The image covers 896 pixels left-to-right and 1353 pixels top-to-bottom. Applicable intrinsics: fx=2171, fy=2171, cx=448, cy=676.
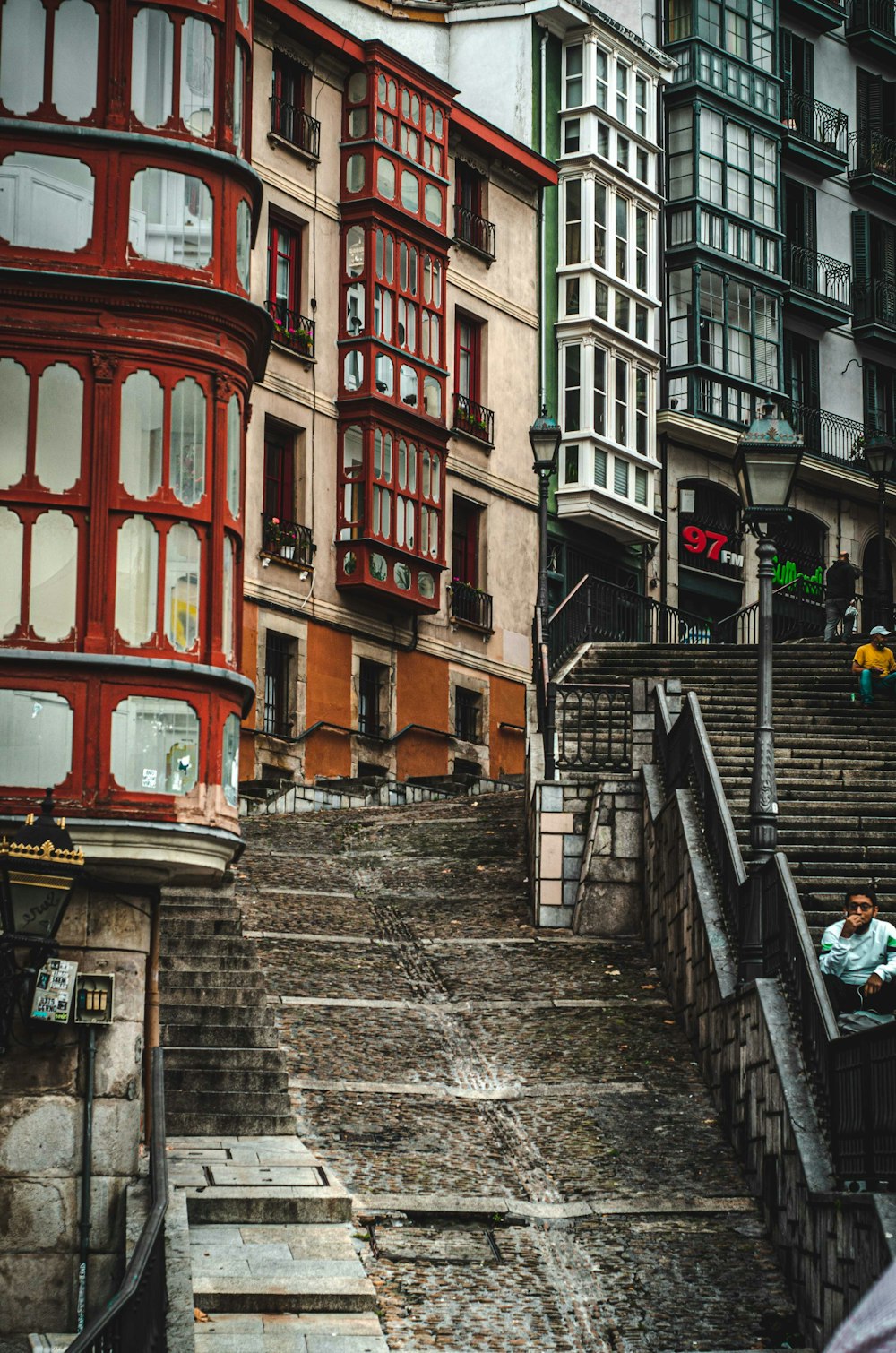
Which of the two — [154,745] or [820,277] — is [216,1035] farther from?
[820,277]

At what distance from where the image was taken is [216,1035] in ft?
49.8

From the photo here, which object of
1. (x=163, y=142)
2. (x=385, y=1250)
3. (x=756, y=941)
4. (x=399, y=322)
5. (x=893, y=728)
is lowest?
(x=385, y=1250)

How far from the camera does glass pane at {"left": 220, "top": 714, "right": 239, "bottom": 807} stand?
42.9ft

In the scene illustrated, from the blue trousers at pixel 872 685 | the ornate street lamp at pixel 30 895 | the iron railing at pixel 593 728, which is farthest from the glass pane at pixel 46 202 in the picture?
the blue trousers at pixel 872 685

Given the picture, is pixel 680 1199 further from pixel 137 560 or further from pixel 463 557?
pixel 463 557

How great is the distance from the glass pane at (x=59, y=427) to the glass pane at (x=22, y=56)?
1602 millimetres

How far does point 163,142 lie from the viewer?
42.8 ft

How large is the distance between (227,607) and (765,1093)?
4544 millimetres

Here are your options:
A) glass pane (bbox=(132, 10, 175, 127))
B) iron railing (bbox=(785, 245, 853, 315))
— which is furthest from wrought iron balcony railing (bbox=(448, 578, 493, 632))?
glass pane (bbox=(132, 10, 175, 127))

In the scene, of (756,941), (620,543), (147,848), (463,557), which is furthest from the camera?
(620,543)

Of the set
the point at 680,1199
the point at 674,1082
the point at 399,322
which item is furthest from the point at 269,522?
the point at 680,1199

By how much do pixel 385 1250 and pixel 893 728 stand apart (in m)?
11.7

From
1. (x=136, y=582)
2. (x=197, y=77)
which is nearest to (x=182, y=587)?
(x=136, y=582)

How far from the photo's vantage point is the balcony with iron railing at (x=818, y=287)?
49594 mm
